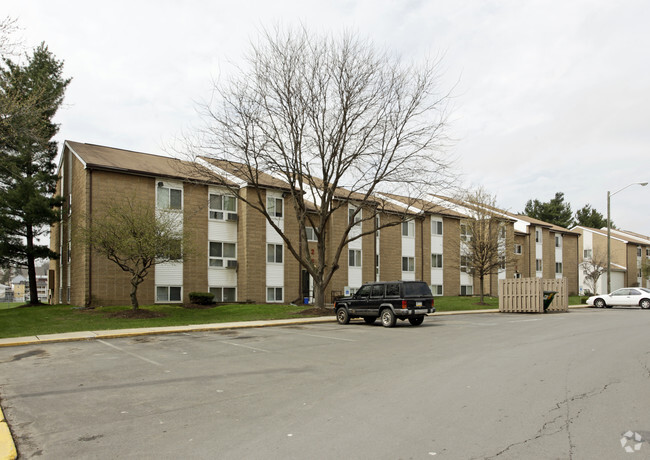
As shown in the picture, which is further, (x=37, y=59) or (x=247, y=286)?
(x=37, y=59)

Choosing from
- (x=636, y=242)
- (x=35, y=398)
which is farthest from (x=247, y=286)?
(x=636, y=242)

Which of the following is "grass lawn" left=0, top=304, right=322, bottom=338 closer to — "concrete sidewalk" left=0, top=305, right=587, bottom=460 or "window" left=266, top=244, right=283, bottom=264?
"concrete sidewalk" left=0, top=305, right=587, bottom=460

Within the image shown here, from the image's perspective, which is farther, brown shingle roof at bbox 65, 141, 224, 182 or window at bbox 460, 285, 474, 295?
window at bbox 460, 285, 474, 295

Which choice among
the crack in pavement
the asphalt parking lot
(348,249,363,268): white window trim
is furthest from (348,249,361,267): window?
the crack in pavement

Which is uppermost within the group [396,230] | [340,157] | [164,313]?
[340,157]

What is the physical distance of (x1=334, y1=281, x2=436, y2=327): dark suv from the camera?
18656mm

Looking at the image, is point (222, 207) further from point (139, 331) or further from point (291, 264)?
point (139, 331)

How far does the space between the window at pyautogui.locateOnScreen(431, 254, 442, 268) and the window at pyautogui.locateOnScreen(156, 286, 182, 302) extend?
21901 millimetres

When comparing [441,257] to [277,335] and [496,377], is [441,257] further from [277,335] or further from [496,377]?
[496,377]

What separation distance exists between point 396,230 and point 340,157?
54.2 feet

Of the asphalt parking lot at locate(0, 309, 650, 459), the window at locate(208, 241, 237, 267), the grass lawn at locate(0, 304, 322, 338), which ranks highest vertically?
the window at locate(208, 241, 237, 267)

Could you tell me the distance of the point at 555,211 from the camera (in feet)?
280

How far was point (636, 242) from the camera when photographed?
67.1 metres

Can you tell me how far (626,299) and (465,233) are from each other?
1206 cm
